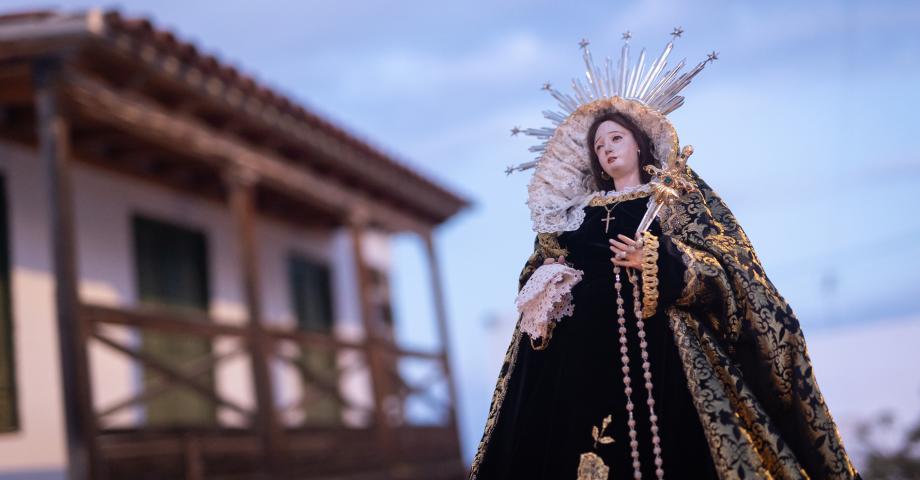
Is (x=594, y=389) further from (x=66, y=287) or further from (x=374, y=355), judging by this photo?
(x=374, y=355)

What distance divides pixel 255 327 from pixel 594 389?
5.77 m

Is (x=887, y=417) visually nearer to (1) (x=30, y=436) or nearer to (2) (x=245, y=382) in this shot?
(2) (x=245, y=382)

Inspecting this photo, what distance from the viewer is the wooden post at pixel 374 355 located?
10891 millimetres

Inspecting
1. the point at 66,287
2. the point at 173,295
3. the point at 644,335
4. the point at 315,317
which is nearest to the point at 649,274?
the point at 644,335

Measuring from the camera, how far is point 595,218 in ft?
12.8

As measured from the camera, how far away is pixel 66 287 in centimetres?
720

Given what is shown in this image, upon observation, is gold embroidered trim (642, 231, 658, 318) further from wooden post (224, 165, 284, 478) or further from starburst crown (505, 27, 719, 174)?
wooden post (224, 165, 284, 478)

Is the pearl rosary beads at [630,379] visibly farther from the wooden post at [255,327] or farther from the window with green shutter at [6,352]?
the window with green shutter at [6,352]

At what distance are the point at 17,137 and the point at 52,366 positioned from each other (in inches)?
71.7

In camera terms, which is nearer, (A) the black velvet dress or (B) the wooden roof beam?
(A) the black velvet dress

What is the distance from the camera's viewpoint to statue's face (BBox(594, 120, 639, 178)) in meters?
3.88

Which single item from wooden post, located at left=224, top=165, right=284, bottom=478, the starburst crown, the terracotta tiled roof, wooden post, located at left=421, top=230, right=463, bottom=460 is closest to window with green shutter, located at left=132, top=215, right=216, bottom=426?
wooden post, located at left=224, top=165, right=284, bottom=478

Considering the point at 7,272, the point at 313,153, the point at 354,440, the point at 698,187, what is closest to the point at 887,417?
the point at 354,440

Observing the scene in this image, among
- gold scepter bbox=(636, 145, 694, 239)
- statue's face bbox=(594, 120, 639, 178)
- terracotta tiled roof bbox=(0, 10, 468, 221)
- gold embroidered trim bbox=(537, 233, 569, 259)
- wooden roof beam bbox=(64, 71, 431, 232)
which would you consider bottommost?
gold embroidered trim bbox=(537, 233, 569, 259)
